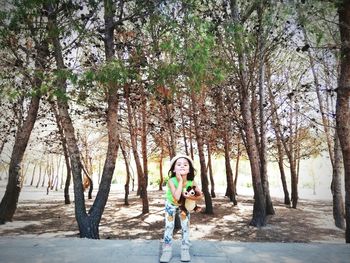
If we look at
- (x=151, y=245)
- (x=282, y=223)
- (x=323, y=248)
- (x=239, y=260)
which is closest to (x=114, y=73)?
(x=151, y=245)

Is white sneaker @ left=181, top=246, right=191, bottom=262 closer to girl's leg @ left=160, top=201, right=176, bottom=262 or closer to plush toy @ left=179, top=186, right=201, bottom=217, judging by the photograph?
girl's leg @ left=160, top=201, right=176, bottom=262

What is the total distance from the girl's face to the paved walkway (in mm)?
1109

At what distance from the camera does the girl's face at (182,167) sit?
433cm

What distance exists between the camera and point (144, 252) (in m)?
4.41

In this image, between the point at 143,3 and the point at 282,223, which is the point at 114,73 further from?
the point at 282,223

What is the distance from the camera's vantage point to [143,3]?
9102 mm

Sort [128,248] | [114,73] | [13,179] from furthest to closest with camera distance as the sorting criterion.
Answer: [13,179] < [114,73] < [128,248]

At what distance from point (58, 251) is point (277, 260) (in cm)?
290

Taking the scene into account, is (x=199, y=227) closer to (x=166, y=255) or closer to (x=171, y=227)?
(x=171, y=227)

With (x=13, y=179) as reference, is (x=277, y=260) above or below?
below

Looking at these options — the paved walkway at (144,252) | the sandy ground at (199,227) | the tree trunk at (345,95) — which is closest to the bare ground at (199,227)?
the sandy ground at (199,227)

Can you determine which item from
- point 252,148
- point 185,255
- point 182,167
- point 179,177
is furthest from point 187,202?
point 252,148

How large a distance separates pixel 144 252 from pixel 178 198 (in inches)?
36.8

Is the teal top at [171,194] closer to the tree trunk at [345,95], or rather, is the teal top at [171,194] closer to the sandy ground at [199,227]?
the tree trunk at [345,95]
